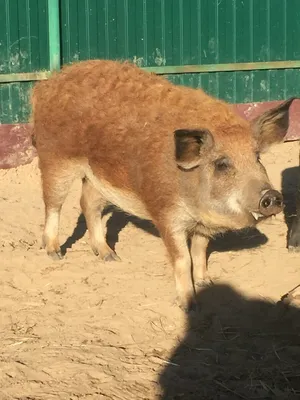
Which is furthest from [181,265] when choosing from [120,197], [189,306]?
[120,197]

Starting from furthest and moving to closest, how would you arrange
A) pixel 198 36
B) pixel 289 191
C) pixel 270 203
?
pixel 198 36
pixel 289 191
pixel 270 203

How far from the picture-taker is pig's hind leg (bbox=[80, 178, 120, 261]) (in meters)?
7.51

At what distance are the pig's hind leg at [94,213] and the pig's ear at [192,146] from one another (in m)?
1.75

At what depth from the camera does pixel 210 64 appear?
10.9m

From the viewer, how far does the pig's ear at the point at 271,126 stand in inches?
237

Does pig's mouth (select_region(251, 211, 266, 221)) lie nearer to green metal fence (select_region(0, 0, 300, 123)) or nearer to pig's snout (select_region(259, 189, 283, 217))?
pig's snout (select_region(259, 189, 283, 217))

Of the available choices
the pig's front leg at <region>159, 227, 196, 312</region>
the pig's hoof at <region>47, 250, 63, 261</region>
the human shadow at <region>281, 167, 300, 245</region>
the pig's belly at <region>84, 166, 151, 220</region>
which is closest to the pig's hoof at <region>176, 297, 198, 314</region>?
the pig's front leg at <region>159, 227, 196, 312</region>

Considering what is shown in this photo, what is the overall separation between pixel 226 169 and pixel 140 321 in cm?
119

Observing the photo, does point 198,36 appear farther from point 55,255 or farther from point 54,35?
point 55,255

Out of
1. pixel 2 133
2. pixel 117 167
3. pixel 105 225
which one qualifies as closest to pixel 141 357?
pixel 117 167

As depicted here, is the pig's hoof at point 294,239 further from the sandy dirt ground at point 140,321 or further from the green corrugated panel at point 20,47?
the green corrugated panel at point 20,47

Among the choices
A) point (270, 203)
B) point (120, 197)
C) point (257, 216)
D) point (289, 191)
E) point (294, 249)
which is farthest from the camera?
point (289, 191)

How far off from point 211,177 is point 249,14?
5.72m

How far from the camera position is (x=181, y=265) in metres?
6.28
